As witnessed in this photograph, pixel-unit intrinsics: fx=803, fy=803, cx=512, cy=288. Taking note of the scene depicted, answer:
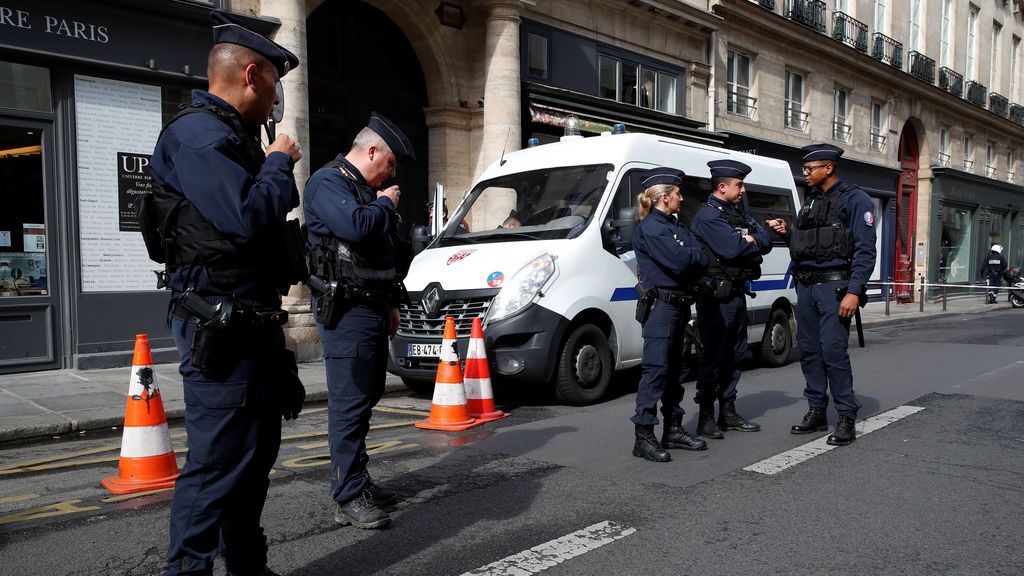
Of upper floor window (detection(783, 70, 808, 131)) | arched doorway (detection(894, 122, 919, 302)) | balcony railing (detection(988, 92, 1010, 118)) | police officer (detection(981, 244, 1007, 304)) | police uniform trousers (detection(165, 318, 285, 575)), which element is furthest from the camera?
balcony railing (detection(988, 92, 1010, 118))

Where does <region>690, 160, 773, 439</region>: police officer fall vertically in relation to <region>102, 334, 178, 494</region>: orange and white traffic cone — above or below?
above

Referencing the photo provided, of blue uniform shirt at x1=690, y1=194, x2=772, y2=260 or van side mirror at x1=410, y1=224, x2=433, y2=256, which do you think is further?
van side mirror at x1=410, y1=224, x2=433, y2=256

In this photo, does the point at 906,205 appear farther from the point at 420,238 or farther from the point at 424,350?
the point at 424,350

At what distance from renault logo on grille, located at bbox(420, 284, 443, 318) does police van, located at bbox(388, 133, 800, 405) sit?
0.01 m

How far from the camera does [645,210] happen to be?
540cm

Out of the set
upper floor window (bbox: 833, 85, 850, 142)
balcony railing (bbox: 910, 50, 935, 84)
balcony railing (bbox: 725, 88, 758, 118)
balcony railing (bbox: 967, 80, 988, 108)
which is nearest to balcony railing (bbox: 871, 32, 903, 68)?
balcony railing (bbox: 910, 50, 935, 84)

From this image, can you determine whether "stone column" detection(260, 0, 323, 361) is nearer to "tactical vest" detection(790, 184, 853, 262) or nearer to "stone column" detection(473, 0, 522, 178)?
"stone column" detection(473, 0, 522, 178)

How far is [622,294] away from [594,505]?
145 inches

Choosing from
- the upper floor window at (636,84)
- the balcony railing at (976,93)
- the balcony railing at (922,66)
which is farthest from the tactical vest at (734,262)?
the balcony railing at (976,93)

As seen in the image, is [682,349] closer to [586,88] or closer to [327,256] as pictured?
[327,256]

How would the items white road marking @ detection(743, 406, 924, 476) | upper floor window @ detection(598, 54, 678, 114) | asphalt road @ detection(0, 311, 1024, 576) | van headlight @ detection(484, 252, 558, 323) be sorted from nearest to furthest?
asphalt road @ detection(0, 311, 1024, 576), white road marking @ detection(743, 406, 924, 476), van headlight @ detection(484, 252, 558, 323), upper floor window @ detection(598, 54, 678, 114)

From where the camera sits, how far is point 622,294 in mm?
7719

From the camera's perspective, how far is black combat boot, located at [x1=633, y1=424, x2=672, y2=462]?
5.12 meters

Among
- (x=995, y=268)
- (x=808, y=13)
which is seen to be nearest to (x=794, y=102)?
(x=808, y=13)
